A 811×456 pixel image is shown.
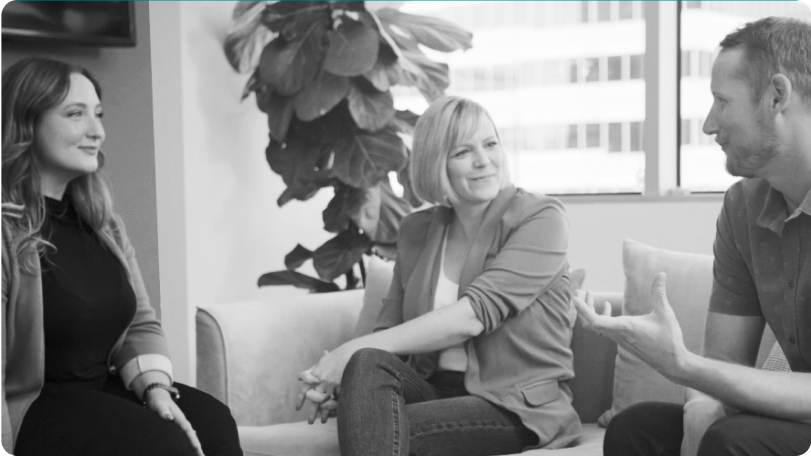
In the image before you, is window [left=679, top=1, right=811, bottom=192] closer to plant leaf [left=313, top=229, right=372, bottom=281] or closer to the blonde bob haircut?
plant leaf [left=313, top=229, right=372, bottom=281]

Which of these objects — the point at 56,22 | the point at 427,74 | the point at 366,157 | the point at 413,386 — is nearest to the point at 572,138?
the point at 427,74

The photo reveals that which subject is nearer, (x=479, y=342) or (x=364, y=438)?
(x=364, y=438)

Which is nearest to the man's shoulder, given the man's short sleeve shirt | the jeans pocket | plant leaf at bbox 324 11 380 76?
the man's short sleeve shirt

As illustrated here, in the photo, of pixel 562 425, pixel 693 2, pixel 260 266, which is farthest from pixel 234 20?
pixel 693 2

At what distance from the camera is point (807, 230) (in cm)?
129

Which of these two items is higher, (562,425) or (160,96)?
(160,96)

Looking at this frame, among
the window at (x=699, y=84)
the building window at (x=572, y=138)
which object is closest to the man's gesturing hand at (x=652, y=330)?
the window at (x=699, y=84)

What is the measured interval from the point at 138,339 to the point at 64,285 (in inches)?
6.4

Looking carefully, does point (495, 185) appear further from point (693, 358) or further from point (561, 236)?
point (693, 358)

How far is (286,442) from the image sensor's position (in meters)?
1.71

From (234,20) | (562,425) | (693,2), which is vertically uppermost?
(693,2)

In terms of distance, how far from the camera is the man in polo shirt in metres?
1.20

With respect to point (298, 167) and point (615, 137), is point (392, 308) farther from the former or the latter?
point (615, 137)

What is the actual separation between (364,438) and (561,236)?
587 millimetres
